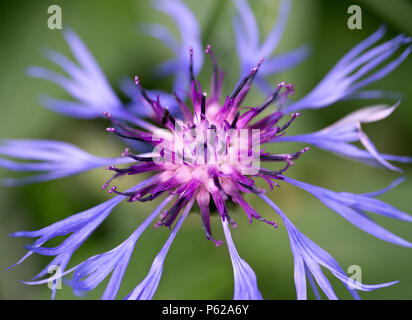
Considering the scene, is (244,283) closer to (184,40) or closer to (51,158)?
(51,158)

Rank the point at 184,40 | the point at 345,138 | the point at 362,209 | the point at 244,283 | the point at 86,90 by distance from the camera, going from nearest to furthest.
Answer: the point at 244,283 < the point at 362,209 < the point at 345,138 < the point at 86,90 < the point at 184,40

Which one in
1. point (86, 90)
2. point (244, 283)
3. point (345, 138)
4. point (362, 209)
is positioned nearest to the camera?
point (244, 283)

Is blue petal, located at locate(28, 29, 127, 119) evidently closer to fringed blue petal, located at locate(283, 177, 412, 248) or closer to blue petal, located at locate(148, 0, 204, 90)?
blue petal, located at locate(148, 0, 204, 90)

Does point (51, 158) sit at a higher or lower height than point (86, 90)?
lower

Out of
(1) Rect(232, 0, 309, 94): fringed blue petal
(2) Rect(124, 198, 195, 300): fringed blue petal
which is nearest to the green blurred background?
(1) Rect(232, 0, 309, 94): fringed blue petal

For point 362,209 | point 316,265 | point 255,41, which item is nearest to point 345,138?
point 362,209

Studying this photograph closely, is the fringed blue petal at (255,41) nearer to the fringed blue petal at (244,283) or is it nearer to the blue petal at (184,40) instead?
the blue petal at (184,40)

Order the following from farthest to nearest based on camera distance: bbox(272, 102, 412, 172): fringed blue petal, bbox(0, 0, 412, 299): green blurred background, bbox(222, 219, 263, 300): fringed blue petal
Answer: bbox(0, 0, 412, 299): green blurred background, bbox(272, 102, 412, 172): fringed blue petal, bbox(222, 219, 263, 300): fringed blue petal
